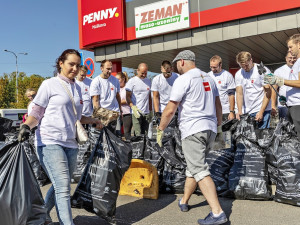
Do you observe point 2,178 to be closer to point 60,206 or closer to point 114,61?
point 60,206

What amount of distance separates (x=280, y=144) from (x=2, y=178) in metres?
3.14

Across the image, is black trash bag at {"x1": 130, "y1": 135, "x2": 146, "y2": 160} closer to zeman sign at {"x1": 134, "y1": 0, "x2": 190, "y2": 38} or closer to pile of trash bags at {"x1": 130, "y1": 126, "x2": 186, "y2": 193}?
pile of trash bags at {"x1": 130, "y1": 126, "x2": 186, "y2": 193}

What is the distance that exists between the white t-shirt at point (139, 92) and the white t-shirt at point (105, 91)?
1.68ft

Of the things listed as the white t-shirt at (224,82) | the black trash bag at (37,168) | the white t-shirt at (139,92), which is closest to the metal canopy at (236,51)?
the white t-shirt at (224,82)

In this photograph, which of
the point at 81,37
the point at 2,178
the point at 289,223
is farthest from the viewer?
the point at 81,37

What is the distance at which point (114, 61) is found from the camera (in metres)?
12.1

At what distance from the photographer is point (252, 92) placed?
520 centimetres

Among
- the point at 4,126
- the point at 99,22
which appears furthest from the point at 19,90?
the point at 4,126

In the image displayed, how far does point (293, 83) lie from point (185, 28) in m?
6.24

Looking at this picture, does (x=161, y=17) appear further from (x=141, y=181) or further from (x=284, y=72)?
(x=141, y=181)

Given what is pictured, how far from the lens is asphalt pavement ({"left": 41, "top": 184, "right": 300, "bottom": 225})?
3.32m

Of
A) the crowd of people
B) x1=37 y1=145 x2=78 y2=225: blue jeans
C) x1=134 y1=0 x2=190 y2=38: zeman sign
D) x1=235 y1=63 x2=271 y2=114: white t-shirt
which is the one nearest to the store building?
x1=134 y1=0 x2=190 y2=38: zeman sign

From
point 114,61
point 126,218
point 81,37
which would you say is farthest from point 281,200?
point 81,37

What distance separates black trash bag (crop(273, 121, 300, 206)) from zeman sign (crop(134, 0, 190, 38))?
6.28 meters
